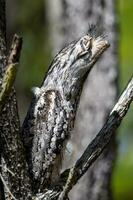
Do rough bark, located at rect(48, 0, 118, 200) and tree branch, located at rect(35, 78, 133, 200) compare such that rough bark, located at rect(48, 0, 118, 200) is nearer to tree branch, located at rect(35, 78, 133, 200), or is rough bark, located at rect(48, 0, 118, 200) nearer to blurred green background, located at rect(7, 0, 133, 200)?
tree branch, located at rect(35, 78, 133, 200)

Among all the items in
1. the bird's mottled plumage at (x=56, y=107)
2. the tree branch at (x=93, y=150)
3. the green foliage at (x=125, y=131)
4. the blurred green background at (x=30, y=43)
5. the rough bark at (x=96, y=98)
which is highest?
the blurred green background at (x=30, y=43)

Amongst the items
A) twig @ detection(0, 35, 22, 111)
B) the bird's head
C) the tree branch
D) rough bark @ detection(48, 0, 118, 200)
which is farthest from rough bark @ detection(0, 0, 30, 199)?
rough bark @ detection(48, 0, 118, 200)

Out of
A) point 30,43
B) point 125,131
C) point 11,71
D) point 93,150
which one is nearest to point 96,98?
point 93,150

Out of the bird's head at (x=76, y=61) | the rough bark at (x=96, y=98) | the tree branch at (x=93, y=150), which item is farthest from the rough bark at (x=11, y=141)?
the rough bark at (x=96, y=98)

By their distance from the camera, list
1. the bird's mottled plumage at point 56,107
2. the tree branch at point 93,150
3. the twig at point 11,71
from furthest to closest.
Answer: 1. the bird's mottled plumage at point 56,107
2. the tree branch at point 93,150
3. the twig at point 11,71

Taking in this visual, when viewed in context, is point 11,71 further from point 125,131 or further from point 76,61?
point 125,131

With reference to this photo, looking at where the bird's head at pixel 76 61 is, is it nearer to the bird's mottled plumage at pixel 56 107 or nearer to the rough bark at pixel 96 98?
the bird's mottled plumage at pixel 56 107
